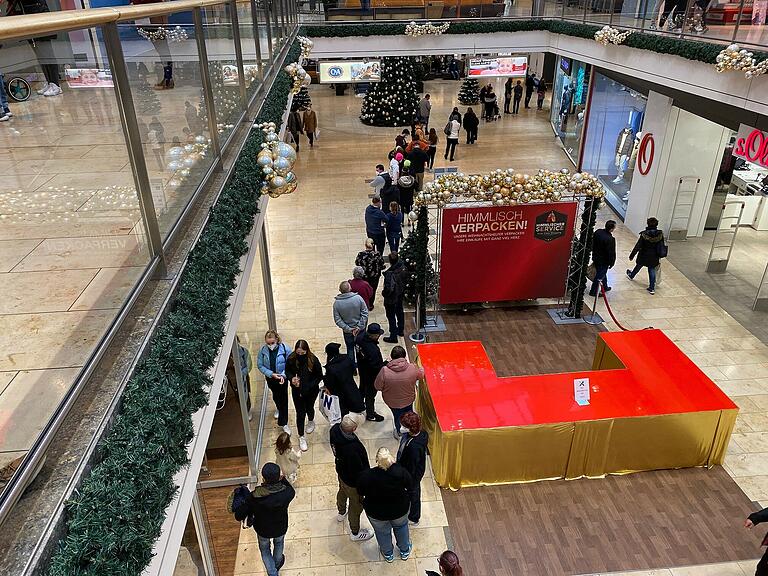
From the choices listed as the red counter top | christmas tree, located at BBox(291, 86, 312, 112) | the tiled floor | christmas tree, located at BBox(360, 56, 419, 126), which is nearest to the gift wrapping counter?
the red counter top

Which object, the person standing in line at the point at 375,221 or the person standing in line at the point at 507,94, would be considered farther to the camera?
the person standing in line at the point at 507,94

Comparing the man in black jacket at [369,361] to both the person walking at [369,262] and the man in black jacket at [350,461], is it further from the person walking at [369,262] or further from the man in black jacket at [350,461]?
the person walking at [369,262]

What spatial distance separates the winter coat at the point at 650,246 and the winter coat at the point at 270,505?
8.10 metres

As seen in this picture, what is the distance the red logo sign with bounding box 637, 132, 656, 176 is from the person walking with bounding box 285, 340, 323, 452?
377 inches

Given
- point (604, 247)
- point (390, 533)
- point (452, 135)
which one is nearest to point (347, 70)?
point (452, 135)

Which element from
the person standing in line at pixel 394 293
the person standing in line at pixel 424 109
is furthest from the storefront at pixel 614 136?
the person standing in line at pixel 394 293

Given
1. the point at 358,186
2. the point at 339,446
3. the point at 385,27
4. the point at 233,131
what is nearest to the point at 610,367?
the point at 339,446

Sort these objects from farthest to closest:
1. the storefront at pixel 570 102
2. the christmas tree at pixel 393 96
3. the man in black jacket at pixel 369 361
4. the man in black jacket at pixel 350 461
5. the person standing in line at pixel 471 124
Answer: the christmas tree at pixel 393 96
the person standing in line at pixel 471 124
the storefront at pixel 570 102
the man in black jacket at pixel 369 361
the man in black jacket at pixel 350 461

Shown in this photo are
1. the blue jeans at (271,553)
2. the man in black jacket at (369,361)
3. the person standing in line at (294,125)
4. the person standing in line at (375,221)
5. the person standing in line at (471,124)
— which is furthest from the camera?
the person standing in line at (471,124)

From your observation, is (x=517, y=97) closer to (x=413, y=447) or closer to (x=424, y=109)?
(x=424, y=109)

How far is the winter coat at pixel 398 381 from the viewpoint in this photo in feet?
21.4

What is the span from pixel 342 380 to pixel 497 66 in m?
15.3

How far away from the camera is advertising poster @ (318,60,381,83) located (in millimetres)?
17984

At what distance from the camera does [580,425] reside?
6199 mm
